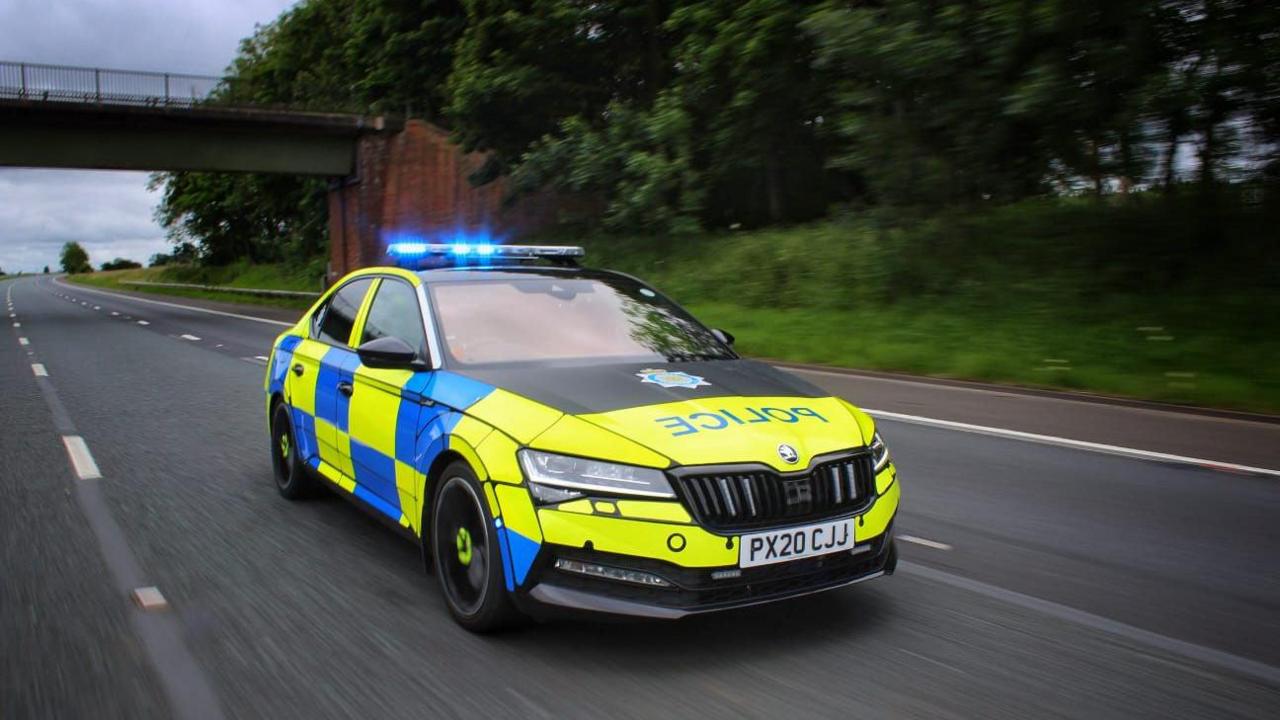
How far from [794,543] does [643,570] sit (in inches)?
21.8

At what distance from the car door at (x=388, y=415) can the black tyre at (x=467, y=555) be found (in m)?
0.34

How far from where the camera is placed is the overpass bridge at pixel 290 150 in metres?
35.0

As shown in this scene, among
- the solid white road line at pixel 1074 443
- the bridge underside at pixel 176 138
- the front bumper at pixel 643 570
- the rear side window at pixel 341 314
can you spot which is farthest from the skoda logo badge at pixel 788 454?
the bridge underside at pixel 176 138

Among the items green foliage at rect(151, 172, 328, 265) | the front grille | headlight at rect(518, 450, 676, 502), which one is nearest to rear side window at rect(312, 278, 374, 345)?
headlight at rect(518, 450, 676, 502)

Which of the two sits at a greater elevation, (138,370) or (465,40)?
(465,40)

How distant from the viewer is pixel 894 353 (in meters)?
14.0

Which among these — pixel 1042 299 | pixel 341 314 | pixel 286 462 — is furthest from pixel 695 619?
pixel 1042 299

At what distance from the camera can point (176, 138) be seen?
3716cm

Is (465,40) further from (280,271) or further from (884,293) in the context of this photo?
(280,271)

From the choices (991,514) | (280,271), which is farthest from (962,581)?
(280,271)

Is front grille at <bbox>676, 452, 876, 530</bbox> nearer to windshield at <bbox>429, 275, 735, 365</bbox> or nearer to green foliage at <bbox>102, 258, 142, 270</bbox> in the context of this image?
windshield at <bbox>429, 275, 735, 365</bbox>

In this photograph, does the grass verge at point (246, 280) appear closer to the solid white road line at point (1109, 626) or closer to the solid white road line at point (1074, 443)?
the solid white road line at point (1074, 443)

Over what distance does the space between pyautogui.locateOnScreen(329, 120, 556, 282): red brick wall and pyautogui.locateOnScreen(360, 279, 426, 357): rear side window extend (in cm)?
3080

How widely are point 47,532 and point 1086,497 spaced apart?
601 centimetres
